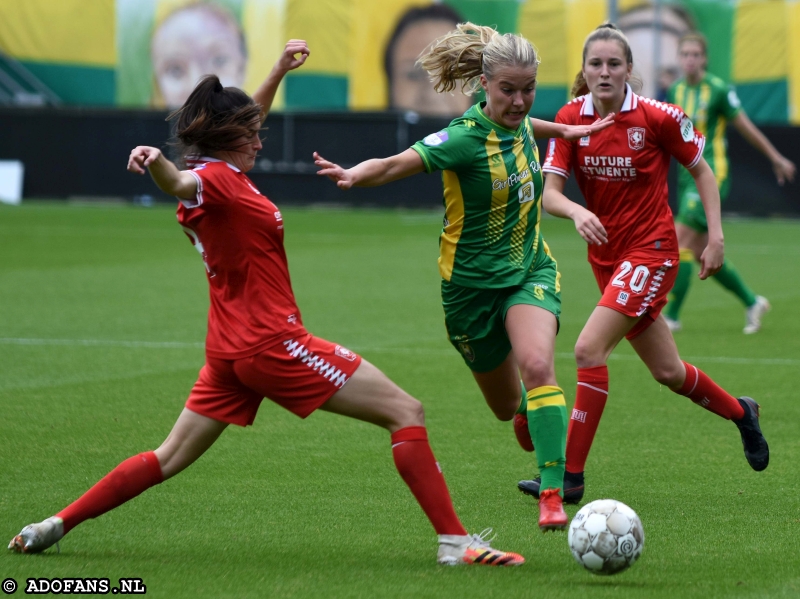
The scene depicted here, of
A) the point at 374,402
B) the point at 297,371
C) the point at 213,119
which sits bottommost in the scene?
the point at 374,402

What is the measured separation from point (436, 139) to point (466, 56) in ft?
1.73

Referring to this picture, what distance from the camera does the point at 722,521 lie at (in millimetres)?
5102

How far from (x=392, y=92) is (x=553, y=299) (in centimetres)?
2393

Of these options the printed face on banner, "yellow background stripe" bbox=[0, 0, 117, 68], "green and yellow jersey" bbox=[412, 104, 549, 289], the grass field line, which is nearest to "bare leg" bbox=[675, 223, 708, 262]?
the grass field line

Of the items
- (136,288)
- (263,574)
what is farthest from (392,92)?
(263,574)

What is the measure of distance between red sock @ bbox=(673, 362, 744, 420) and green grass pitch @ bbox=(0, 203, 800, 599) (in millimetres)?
282

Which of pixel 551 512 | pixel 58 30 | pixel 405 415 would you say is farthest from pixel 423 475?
pixel 58 30

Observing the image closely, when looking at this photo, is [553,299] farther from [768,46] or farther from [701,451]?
[768,46]

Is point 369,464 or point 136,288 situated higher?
point 369,464

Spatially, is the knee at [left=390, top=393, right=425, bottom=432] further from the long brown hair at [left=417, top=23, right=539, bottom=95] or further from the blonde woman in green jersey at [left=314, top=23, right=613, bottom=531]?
the long brown hair at [left=417, top=23, right=539, bottom=95]

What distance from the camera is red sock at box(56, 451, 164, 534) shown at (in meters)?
4.54

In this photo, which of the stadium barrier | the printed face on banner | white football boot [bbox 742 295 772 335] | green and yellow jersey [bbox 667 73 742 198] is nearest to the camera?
green and yellow jersey [bbox 667 73 742 198]

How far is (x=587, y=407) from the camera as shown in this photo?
5.60 meters

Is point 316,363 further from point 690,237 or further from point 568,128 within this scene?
point 690,237
